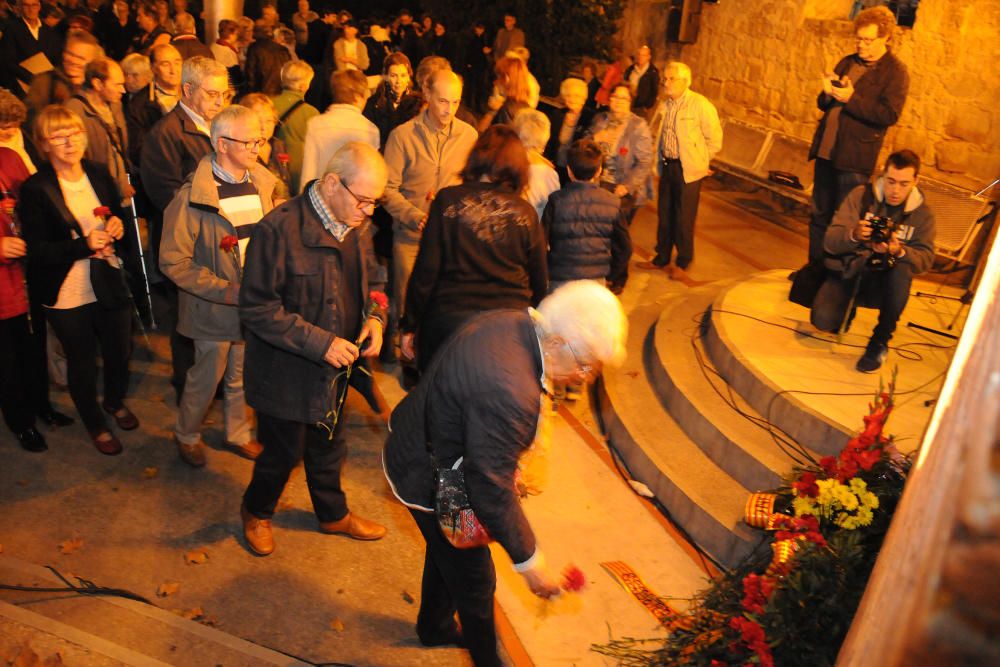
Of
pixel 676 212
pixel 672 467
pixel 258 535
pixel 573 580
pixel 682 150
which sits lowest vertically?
pixel 258 535

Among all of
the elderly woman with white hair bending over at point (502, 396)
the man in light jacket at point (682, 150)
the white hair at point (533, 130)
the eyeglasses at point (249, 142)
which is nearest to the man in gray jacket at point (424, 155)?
the white hair at point (533, 130)

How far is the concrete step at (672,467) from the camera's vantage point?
15.4 feet

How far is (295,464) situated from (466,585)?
1295 mm

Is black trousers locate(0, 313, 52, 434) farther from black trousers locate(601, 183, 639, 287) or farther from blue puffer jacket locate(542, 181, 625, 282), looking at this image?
black trousers locate(601, 183, 639, 287)

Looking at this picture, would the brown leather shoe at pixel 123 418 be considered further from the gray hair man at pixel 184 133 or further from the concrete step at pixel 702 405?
the concrete step at pixel 702 405

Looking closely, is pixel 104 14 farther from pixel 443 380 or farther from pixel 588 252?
pixel 443 380

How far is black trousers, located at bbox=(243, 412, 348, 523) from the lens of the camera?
159 inches

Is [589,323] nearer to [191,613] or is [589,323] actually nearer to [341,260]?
[341,260]

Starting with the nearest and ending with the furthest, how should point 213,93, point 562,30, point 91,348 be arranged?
1. point 91,348
2. point 213,93
3. point 562,30

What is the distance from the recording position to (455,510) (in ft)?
9.84

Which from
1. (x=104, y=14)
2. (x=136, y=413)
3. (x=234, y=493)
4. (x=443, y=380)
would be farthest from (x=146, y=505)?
(x=104, y=14)

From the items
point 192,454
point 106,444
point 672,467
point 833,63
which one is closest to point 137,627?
point 192,454

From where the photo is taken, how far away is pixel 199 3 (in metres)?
20.4

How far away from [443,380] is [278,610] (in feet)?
6.21
